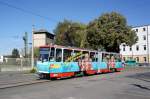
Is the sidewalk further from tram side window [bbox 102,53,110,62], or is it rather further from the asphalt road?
tram side window [bbox 102,53,110,62]

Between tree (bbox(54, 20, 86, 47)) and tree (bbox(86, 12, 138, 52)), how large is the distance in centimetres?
613

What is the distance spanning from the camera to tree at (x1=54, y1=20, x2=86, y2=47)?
2484 inches

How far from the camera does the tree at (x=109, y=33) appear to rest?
53594mm

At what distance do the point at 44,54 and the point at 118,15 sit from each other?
117 ft

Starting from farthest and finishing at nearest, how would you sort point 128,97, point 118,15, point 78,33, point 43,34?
point 43,34 → point 78,33 → point 118,15 → point 128,97

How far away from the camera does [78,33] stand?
62.9 meters

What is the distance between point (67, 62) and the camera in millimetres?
24469

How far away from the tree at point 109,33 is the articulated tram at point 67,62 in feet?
68.8

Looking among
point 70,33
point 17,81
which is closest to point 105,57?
point 17,81

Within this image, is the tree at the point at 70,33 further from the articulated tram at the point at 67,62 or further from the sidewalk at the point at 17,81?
the sidewalk at the point at 17,81

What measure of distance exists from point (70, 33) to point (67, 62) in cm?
4130

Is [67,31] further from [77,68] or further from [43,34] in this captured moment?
[77,68]

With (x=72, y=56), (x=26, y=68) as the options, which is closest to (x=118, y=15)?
(x=26, y=68)

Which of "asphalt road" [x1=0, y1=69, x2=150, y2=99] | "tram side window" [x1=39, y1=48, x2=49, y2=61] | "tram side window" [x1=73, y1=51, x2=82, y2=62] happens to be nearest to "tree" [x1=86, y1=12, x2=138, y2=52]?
"tram side window" [x1=73, y1=51, x2=82, y2=62]
